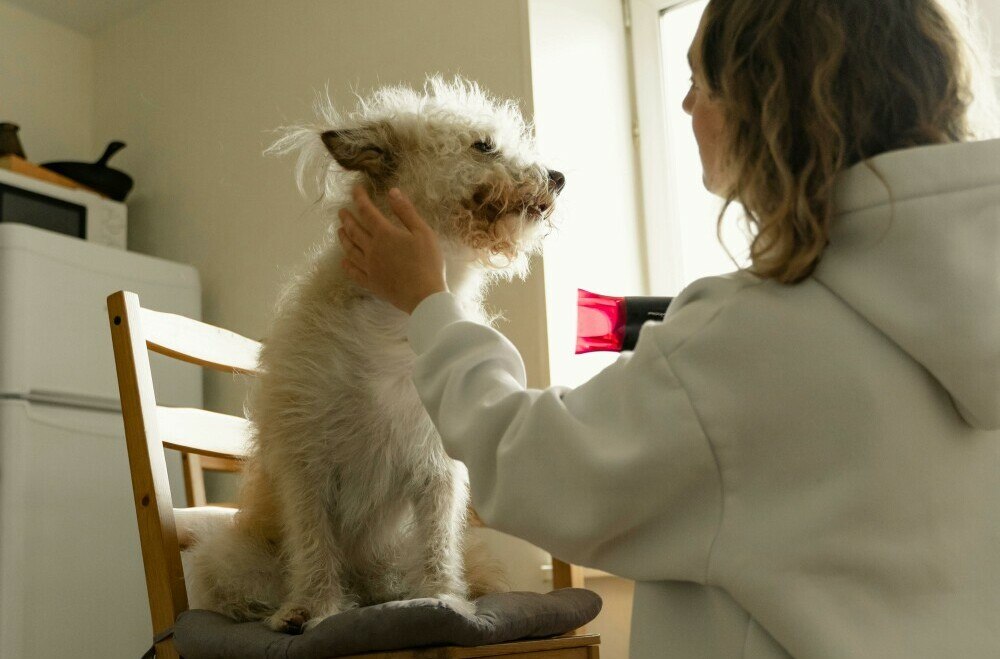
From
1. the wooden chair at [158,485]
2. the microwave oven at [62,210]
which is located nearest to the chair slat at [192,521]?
the wooden chair at [158,485]

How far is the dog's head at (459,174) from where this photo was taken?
4.11 ft

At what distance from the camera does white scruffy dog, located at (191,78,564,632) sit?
1243mm

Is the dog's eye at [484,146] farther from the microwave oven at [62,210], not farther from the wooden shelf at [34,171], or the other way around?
the wooden shelf at [34,171]

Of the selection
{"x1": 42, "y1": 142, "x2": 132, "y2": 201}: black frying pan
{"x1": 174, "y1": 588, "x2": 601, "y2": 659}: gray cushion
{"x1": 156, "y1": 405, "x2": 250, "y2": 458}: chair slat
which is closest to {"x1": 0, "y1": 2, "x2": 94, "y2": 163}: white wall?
{"x1": 42, "y1": 142, "x2": 132, "y2": 201}: black frying pan

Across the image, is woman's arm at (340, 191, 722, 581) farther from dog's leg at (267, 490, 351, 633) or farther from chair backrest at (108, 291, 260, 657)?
chair backrest at (108, 291, 260, 657)

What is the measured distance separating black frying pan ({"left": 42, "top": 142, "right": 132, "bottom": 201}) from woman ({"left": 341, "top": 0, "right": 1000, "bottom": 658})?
2.65m

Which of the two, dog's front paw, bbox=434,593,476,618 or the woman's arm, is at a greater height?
the woman's arm

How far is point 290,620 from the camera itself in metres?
1.12

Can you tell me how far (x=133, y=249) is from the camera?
3.32 m

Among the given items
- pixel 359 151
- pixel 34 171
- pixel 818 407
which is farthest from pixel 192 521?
pixel 34 171

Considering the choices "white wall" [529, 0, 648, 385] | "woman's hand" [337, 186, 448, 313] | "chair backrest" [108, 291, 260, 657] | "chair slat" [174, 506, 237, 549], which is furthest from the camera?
"white wall" [529, 0, 648, 385]

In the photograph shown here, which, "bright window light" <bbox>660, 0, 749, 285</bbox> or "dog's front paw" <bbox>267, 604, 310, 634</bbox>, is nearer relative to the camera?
"dog's front paw" <bbox>267, 604, 310, 634</bbox>

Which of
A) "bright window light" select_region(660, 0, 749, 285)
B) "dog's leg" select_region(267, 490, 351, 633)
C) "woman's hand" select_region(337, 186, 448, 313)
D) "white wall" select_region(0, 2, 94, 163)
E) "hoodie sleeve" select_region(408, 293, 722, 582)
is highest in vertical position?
"white wall" select_region(0, 2, 94, 163)

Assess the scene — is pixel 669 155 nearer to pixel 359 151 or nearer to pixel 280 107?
pixel 280 107
